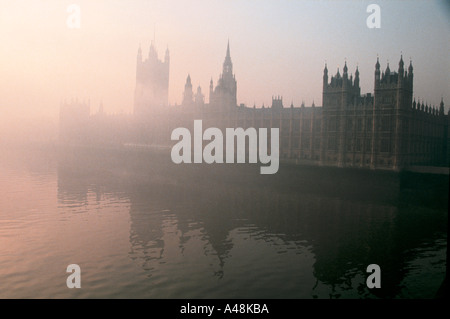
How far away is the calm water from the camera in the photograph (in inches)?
625

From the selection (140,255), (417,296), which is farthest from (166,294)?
(417,296)

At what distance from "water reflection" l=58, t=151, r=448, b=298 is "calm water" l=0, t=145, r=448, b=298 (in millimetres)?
100

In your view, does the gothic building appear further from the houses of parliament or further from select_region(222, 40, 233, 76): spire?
the houses of parliament

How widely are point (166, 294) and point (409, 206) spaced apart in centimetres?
2670

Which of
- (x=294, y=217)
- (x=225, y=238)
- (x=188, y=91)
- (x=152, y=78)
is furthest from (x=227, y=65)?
(x=225, y=238)

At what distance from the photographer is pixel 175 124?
84.3 m

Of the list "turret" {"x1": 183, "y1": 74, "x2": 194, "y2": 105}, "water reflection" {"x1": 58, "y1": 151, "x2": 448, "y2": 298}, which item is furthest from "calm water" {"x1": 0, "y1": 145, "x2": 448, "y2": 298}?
"turret" {"x1": 183, "y1": 74, "x2": 194, "y2": 105}

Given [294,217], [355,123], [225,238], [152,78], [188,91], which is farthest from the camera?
[152,78]

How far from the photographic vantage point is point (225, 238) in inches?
921

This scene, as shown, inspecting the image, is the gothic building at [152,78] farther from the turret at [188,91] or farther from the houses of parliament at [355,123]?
the houses of parliament at [355,123]

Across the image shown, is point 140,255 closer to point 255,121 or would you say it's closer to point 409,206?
point 409,206

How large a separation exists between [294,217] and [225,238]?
8.31m

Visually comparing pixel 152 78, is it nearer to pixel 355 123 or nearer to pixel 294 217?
pixel 355 123

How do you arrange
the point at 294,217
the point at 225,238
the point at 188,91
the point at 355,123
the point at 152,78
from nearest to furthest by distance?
1. the point at 225,238
2. the point at 294,217
3. the point at 355,123
4. the point at 188,91
5. the point at 152,78
